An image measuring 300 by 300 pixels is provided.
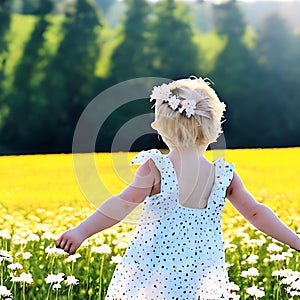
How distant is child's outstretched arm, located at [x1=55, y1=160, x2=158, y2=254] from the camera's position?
2762 mm

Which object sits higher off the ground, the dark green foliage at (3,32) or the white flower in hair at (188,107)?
the dark green foliage at (3,32)

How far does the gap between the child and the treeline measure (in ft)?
41.2

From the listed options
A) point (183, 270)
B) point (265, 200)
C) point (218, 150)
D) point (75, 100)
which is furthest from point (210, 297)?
point (75, 100)

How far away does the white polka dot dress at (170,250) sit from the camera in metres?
2.83

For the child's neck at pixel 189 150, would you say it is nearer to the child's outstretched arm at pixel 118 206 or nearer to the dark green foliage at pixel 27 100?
the child's outstretched arm at pixel 118 206

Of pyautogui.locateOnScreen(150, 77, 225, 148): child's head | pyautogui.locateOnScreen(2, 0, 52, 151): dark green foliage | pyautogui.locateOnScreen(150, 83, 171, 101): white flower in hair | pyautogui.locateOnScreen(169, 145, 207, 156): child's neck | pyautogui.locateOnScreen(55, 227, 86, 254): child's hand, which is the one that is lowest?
pyautogui.locateOnScreen(55, 227, 86, 254): child's hand

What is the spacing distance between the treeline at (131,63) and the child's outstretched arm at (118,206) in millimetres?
12579

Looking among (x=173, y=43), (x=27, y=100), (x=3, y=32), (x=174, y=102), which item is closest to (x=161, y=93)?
(x=174, y=102)

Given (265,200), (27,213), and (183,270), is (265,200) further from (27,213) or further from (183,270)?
(183,270)

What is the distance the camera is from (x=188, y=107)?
2.74 metres

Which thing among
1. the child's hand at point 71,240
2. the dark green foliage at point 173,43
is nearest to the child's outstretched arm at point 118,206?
the child's hand at point 71,240

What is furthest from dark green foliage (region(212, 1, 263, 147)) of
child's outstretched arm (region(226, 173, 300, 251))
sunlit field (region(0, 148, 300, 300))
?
child's outstretched arm (region(226, 173, 300, 251))

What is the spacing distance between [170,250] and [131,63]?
14.1m

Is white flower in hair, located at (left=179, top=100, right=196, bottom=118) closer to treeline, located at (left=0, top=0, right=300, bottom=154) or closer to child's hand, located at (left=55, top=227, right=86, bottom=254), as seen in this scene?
child's hand, located at (left=55, top=227, right=86, bottom=254)
